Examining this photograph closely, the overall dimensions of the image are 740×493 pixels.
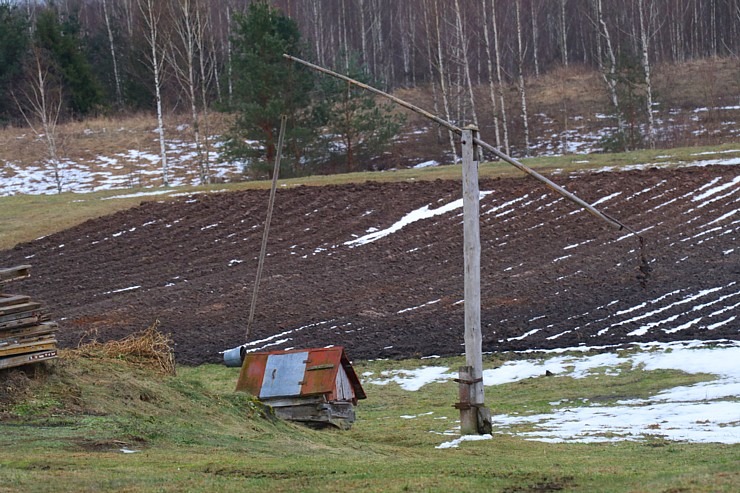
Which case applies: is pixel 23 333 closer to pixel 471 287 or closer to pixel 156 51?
pixel 471 287

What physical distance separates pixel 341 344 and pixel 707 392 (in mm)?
7296

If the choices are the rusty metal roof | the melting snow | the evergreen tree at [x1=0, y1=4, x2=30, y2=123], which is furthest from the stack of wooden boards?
the evergreen tree at [x1=0, y1=4, x2=30, y2=123]

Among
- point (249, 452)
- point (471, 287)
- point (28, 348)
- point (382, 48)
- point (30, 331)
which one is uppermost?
point (382, 48)

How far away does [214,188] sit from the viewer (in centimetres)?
3638

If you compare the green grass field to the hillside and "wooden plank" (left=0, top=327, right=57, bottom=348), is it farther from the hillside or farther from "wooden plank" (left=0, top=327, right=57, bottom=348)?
the hillside

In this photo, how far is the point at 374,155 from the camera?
47594mm

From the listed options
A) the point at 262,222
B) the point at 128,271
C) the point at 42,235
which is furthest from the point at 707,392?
the point at 42,235

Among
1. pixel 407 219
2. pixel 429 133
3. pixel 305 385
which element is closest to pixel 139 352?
pixel 305 385

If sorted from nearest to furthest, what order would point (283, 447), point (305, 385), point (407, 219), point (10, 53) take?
point (283, 447)
point (305, 385)
point (407, 219)
point (10, 53)

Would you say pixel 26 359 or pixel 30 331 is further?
pixel 30 331

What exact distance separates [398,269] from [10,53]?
1664 inches

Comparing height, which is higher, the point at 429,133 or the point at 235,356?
the point at 429,133

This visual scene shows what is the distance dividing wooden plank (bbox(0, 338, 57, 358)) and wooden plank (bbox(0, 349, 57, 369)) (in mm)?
41

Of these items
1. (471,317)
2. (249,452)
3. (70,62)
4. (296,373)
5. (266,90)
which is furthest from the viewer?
(70,62)
